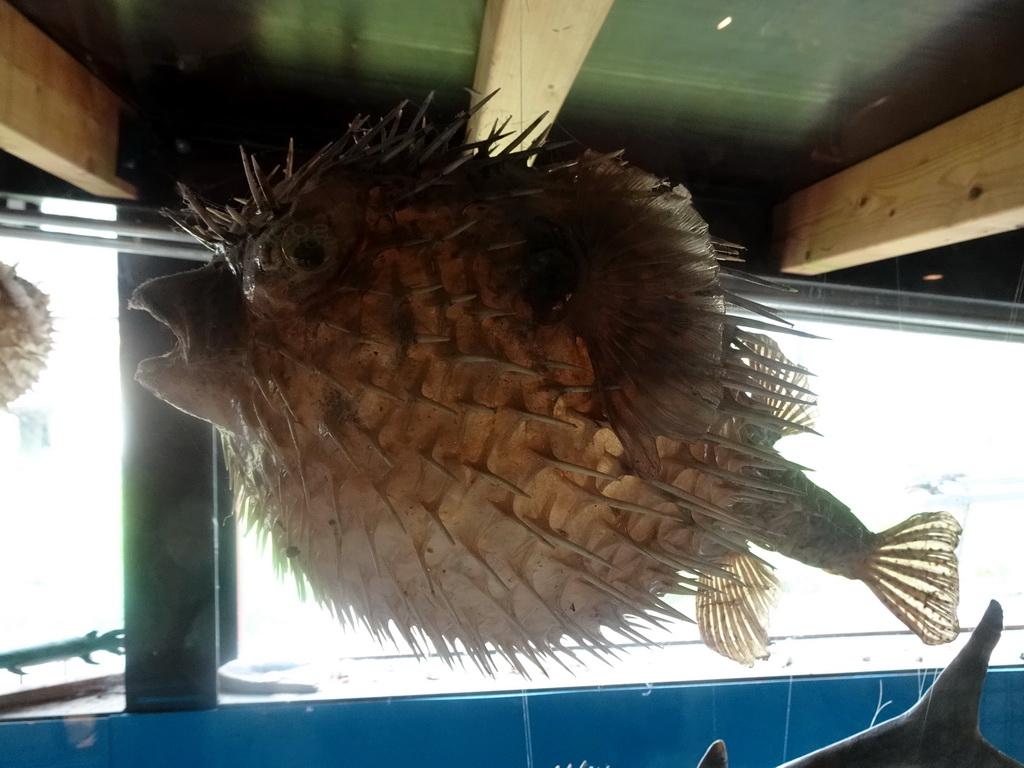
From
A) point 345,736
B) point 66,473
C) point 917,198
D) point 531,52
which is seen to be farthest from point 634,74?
point 345,736

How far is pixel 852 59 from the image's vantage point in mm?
1165

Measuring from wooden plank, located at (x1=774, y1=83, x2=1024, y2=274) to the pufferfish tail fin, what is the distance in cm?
55

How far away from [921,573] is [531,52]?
1.16 m

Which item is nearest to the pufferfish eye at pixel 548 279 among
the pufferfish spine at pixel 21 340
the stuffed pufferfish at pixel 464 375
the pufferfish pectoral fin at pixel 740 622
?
the stuffed pufferfish at pixel 464 375

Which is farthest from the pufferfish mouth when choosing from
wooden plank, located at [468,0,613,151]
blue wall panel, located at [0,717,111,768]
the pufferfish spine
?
blue wall panel, located at [0,717,111,768]

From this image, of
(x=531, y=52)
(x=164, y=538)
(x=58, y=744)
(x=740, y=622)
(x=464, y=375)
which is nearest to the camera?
(x=464, y=375)

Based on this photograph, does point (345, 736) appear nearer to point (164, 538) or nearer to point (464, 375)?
point (164, 538)

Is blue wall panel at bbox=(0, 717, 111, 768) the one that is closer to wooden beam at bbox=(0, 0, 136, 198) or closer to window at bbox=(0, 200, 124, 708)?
window at bbox=(0, 200, 124, 708)

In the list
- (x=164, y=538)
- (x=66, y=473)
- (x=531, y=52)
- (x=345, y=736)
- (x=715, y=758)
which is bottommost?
(x=345, y=736)

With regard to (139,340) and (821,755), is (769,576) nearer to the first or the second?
(821,755)

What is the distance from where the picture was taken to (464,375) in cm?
58

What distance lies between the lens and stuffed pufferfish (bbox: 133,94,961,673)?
22.9 inches

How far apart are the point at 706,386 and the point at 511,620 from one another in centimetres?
34

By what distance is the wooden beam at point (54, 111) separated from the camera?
1.04 meters
